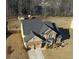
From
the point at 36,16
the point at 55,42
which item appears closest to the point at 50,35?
the point at 55,42

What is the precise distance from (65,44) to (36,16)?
1.09 ft

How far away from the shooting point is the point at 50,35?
180cm

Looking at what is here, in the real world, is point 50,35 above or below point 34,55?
above

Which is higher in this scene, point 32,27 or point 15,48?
point 32,27

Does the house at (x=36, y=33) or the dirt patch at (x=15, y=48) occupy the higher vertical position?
the house at (x=36, y=33)

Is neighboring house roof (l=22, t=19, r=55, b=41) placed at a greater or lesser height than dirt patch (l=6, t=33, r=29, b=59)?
greater

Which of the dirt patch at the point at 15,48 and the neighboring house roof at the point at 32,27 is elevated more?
the neighboring house roof at the point at 32,27

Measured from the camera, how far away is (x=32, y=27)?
180cm

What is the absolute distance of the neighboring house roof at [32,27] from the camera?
1.79 m

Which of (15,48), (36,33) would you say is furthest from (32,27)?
(15,48)

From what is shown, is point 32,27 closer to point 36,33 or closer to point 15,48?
point 36,33

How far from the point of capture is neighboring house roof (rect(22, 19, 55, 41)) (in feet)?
5.87
